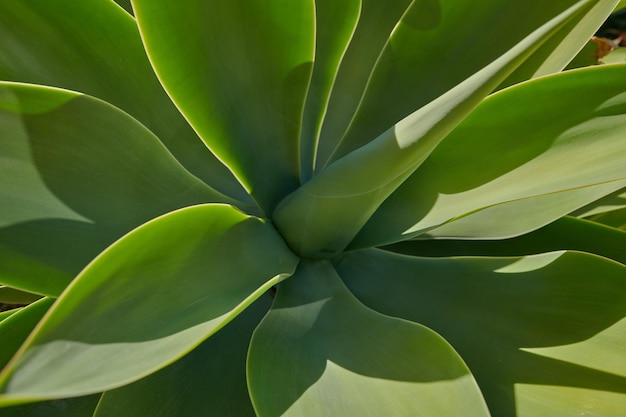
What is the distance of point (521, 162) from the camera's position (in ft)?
2.46

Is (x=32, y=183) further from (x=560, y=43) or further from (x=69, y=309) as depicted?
(x=560, y=43)

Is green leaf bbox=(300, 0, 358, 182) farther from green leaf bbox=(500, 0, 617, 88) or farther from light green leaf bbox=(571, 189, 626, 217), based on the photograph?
light green leaf bbox=(571, 189, 626, 217)

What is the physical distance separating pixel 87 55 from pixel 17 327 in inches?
12.8

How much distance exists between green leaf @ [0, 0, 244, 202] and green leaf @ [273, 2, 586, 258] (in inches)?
8.0

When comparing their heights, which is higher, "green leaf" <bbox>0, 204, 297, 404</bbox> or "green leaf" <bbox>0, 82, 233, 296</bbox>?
"green leaf" <bbox>0, 82, 233, 296</bbox>

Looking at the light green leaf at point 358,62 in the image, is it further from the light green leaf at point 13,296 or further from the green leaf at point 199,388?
the light green leaf at point 13,296

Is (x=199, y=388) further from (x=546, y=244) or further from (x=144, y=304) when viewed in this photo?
(x=546, y=244)

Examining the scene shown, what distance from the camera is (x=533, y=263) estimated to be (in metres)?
0.75

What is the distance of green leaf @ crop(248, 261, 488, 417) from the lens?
575mm

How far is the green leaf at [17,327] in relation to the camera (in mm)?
655

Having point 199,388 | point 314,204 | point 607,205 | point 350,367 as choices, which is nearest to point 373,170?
point 314,204

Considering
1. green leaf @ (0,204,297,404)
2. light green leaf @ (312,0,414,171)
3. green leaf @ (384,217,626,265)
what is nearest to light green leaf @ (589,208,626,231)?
green leaf @ (384,217,626,265)

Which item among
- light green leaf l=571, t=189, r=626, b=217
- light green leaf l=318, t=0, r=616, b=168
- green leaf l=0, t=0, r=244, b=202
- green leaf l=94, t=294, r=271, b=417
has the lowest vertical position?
light green leaf l=571, t=189, r=626, b=217

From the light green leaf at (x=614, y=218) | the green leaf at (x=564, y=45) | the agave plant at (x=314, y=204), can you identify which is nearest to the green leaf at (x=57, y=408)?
the agave plant at (x=314, y=204)
